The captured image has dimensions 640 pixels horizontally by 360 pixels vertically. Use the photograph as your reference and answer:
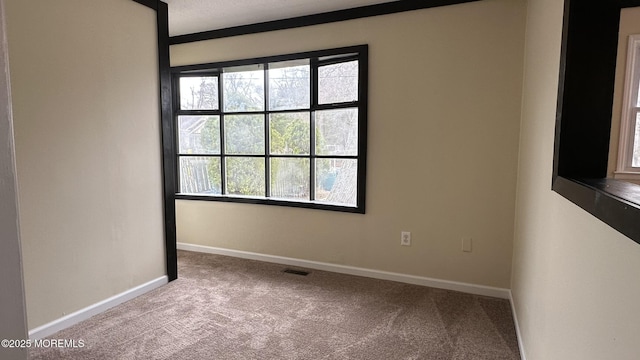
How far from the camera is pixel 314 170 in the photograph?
3.52 metres

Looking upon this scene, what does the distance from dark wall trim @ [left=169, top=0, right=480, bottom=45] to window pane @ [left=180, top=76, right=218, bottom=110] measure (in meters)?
0.43

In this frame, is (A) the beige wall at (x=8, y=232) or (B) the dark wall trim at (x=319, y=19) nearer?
(A) the beige wall at (x=8, y=232)

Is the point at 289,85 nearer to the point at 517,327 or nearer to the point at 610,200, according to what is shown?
the point at 517,327

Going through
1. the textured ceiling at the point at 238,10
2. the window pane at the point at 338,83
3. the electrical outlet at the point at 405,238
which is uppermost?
the textured ceiling at the point at 238,10

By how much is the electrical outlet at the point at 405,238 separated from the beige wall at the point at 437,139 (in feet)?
0.12

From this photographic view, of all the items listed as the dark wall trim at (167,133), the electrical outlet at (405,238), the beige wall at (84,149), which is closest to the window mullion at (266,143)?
the dark wall trim at (167,133)

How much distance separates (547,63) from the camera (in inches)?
63.3

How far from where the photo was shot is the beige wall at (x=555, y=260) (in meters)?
0.76

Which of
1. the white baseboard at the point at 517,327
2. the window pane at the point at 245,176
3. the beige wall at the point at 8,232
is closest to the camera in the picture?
the beige wall at the point at 8,232

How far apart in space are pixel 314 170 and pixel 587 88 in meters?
2.56

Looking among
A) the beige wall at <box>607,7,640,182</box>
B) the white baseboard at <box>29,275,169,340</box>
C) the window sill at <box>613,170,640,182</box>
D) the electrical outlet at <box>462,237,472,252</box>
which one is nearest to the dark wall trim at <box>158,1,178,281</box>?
the white baseboard at <box>29,275,169,340</box>

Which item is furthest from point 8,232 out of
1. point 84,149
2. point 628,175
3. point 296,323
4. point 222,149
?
point 628,175

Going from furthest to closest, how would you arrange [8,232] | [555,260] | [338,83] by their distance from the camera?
1. [338,83]
2. [555,260]
3. [8,232]

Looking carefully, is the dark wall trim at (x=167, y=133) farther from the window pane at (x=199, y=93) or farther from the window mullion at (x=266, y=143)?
the window mullion at (x=266, y=143)
